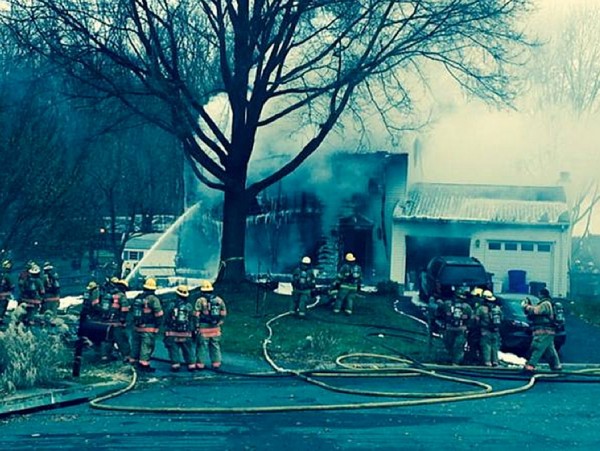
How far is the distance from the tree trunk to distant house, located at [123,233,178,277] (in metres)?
9.59

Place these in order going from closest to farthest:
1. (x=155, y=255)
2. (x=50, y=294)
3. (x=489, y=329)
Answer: (x=489, y=329), (x=50, y=294), (x=155, y=255)

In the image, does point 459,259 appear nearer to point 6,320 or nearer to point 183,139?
point 183,139

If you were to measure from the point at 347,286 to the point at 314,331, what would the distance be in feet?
8.32

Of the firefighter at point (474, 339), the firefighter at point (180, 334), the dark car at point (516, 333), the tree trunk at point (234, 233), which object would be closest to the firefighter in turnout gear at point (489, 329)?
the firefighter at point (474, 339)

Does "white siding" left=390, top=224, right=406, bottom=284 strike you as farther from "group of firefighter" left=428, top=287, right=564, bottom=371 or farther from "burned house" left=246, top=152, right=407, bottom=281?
"group of firefighter" left=428, top=287, right=564, bottom=371

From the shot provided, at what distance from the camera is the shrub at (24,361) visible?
13219 millimetres

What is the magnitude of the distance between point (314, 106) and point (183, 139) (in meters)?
5.25

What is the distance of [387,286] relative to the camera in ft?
95.4

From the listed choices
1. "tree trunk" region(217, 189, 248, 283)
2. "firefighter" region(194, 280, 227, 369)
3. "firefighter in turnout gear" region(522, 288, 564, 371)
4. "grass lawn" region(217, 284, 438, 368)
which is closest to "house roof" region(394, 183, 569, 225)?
"grass lawn" region(217, 284, 438, 368)

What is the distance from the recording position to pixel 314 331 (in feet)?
63.0

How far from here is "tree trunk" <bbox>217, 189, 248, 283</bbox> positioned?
77.0 feet

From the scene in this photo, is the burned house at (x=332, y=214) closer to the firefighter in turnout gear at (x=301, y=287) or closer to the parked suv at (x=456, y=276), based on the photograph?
the parked suv at (x=456, y=276)

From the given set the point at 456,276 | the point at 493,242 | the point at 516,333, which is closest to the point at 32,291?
the point at 516,333

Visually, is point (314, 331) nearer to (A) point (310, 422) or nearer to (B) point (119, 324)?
(B) point (119, 324)
